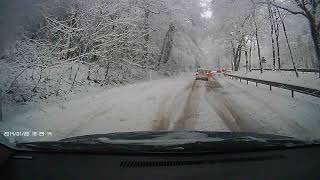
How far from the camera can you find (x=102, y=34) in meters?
17.9

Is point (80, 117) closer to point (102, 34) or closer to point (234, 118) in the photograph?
point (234, 118)

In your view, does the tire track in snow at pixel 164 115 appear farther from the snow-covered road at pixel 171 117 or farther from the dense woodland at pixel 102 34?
the dense woodland at pixel 102 34

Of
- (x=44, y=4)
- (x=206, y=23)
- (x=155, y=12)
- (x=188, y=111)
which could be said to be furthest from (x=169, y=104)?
(x=206, y=23)

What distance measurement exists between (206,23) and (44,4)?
26314 mm

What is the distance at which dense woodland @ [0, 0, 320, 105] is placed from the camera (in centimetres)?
1073

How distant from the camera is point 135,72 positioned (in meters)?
26.1

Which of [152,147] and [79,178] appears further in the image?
[152,147]

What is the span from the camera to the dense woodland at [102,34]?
35.2 feet

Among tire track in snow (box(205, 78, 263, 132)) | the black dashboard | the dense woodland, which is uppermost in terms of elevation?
the dense woodland

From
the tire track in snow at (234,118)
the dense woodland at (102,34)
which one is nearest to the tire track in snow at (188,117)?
the tire track in snow at (234,118)

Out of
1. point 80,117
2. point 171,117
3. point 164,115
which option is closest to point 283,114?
point 171,117

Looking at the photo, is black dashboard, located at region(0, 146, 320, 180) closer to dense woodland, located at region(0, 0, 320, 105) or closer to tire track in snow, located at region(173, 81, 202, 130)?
dense woodland, located at region(0, 0, 320, 105)

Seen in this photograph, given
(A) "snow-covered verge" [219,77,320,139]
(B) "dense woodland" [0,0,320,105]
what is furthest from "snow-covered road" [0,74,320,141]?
(B) "dense woodland" [0,0,320,105]

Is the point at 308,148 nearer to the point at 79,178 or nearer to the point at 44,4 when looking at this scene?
the point at 79,178
